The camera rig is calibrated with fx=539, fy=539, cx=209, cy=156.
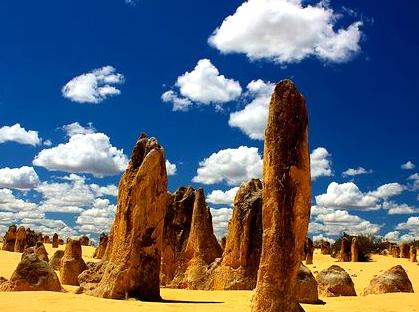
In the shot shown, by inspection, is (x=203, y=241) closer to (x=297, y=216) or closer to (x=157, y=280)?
(x=157, y=280)

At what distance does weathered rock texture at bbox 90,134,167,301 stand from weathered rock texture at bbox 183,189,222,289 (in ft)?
20.8

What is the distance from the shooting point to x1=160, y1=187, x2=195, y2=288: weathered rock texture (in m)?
20.2

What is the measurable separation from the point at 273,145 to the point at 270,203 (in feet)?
3.22

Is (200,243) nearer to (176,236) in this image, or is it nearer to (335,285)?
(176,236)

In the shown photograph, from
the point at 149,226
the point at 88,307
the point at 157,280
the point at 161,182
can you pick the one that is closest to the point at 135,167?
the point at 161,182

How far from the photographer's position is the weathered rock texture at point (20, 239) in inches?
1983

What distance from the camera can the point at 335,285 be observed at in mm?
15680

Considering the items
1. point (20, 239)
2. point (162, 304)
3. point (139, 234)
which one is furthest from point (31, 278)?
point (20, 239)

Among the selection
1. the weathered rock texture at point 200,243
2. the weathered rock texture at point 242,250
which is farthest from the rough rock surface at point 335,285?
the weathered rock texture at point 200,243

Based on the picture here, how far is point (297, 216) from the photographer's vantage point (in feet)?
28.8

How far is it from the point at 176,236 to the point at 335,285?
7915 mm

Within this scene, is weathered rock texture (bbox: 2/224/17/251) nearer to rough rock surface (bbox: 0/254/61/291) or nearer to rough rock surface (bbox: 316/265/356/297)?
rough rock surface (bbox: 0/254/61/291)

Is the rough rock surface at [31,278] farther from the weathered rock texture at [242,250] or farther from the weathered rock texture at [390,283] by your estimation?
the weathered rock texture at [390,283]

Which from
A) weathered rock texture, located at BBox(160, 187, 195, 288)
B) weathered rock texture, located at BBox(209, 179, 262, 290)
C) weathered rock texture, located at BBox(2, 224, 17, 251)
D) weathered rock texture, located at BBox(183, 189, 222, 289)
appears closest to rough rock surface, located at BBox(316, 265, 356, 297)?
weathered rock texture, located at BBox(209, 179, 262, 290)
